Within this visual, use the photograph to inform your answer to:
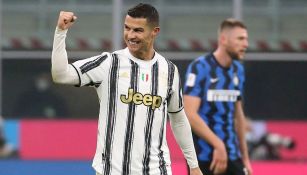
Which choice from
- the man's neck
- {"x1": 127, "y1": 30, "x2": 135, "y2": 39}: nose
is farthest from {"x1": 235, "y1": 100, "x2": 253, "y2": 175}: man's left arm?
{"x1": 127, "y1": 30, "x2": 135, "y2": 39}: nose

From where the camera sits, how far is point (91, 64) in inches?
209

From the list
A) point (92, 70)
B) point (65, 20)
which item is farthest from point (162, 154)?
point (65, 20)

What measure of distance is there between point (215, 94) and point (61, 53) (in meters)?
2.47

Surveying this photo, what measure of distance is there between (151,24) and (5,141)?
7.19 metres

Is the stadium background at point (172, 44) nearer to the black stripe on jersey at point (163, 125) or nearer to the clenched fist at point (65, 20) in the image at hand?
the black stripe on jersey at point (163, 125)

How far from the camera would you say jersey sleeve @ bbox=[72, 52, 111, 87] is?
17.2ft

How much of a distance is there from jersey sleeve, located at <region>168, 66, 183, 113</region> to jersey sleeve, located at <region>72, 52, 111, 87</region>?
0.40 m

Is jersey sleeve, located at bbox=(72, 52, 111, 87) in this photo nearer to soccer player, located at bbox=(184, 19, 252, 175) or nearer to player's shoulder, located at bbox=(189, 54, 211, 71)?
soccer player, located at bbox=(184, 19, 252, 175)

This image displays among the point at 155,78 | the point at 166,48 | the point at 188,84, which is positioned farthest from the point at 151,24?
the point at 166,48

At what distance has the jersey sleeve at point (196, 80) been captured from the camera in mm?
7234

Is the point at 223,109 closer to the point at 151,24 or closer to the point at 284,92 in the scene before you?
the point at 151,24

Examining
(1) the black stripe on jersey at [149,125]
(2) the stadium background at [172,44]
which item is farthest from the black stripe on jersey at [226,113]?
(2) the stadium background at [172,44]

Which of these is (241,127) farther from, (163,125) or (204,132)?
(163,125)

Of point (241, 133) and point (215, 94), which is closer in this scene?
point (215, 94)
